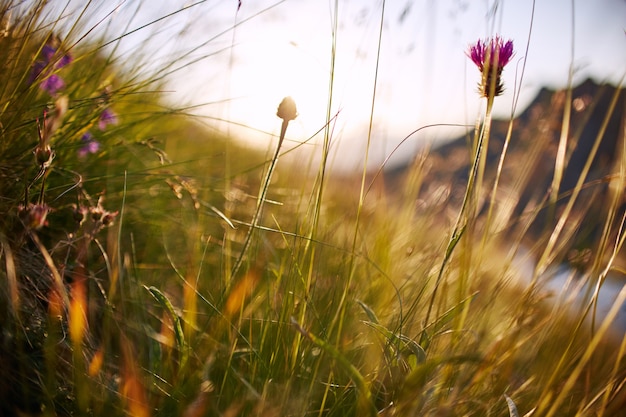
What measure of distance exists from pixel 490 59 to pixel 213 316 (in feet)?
2.30

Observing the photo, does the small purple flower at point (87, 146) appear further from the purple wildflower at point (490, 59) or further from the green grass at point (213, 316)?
the purple wildflower at point (490, 59)

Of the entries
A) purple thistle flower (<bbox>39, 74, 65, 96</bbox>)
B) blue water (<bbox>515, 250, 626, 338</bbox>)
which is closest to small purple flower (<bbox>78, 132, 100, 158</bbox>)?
purple thistle flower (<bbox>39, 74, 65, 96</bbox>)

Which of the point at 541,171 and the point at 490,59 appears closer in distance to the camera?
the point at 490,59

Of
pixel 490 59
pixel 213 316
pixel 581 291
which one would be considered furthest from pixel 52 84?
pixel 581 291

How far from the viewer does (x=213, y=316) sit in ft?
3.29

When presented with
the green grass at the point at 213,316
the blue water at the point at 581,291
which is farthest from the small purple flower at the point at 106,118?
the blue water at the point at 581,291

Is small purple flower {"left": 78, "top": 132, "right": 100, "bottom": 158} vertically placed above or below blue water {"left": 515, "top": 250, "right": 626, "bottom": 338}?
above

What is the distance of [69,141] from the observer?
1.21 m

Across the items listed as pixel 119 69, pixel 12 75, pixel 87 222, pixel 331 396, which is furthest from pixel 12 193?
pixel 331 396

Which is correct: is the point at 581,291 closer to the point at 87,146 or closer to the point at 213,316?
the point at 213,316

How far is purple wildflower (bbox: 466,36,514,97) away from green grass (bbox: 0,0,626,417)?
0.13 m

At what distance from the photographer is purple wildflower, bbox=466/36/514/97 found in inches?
32.3

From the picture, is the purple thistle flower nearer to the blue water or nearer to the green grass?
the green grass

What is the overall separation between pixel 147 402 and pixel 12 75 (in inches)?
31.7
